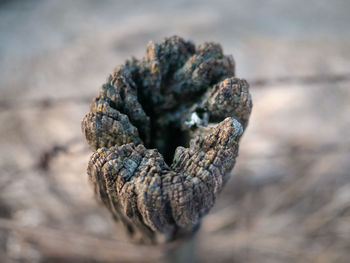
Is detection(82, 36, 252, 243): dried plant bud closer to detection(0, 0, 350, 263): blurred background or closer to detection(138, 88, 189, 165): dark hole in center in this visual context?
detection(138, 88, 189, 165): dark hole in center

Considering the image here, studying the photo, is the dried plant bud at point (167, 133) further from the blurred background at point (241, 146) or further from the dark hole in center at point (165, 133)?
the blurred background at point (241, 146)

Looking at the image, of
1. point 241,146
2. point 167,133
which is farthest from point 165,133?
point 241,146

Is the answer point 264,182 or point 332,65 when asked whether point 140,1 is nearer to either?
point 332,65

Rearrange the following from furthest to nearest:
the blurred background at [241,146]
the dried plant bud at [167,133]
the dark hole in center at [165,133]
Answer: the blurred background at [241,146] < the dark hole in center at [165,133] < the dried plant bud at [167,133]

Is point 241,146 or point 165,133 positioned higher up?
point 241,146

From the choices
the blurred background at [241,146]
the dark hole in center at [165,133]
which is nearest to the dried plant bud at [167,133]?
the dark hole in center at [165,133]

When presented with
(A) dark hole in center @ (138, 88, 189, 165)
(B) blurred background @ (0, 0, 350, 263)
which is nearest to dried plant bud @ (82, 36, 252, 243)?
(A) dark hole in center @ (138, 88, 189, 165)

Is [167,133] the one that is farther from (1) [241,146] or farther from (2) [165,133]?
(1) [241,146]
